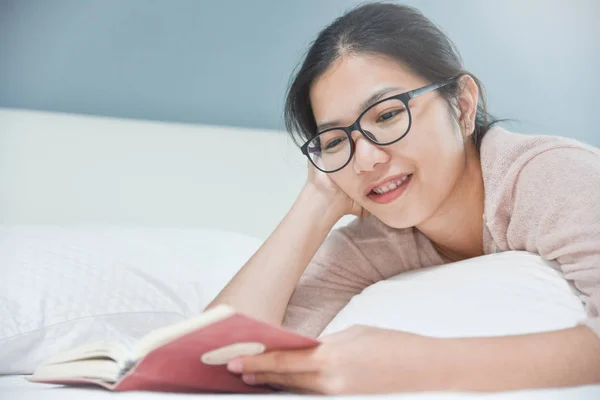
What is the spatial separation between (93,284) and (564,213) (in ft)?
2.80

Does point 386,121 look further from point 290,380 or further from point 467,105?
point 290,380

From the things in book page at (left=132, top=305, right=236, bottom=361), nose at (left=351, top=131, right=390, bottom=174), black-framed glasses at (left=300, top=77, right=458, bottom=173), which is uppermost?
black-framed glasses at (left=300, top=77, right=458, bottom=173)

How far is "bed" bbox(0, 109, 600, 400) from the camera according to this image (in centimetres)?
90

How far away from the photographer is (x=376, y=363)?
689 millimetres

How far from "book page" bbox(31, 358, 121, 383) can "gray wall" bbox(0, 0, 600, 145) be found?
1230 millimetres

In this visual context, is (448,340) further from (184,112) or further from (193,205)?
(184,112)

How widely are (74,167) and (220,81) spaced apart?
516mm

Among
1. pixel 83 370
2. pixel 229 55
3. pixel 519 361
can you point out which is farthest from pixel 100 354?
pixel 229 55

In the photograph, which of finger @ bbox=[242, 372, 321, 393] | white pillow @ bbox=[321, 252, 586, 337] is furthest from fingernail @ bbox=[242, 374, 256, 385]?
white pillow @ bbox=[321, 252, 586, 337]

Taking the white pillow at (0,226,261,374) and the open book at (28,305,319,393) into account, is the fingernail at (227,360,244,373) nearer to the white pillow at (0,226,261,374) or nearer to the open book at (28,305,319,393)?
the open book at (28,305,319,393)

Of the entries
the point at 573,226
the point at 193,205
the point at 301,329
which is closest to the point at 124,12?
the point at 193,205

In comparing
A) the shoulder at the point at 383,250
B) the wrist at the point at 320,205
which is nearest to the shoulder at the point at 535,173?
the shoulder at the point at 383,250

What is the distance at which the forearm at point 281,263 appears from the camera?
1161mm

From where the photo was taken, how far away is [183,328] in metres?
0.60
